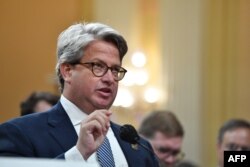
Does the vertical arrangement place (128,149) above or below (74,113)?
below

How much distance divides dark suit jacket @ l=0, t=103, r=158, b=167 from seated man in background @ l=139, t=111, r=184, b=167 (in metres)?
1.29

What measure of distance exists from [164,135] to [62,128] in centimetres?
155

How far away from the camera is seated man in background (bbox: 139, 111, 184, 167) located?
4.04 m

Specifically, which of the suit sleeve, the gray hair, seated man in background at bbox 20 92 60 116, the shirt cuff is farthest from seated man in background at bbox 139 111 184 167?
the shirt cuff

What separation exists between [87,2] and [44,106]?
416 cm

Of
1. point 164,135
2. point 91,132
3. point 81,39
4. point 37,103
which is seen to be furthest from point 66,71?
point 37,103

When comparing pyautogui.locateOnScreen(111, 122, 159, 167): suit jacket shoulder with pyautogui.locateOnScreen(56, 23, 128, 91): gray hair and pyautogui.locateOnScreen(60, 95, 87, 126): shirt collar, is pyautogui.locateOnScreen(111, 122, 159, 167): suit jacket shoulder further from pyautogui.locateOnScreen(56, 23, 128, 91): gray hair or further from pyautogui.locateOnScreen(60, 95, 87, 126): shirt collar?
pyautogui.locateOnScreen(56, 23, 128, 91): gray hair

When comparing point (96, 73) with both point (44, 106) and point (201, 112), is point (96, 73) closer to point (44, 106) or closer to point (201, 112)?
point (44, 106)

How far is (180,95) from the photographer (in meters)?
8.09

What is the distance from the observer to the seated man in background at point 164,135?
404 cm

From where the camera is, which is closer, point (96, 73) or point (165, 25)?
point (96, 73)

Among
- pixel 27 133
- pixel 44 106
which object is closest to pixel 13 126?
pixel 27 133

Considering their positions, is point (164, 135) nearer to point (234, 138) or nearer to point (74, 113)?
point (234, 138)

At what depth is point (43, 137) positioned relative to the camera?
8.35 feet
